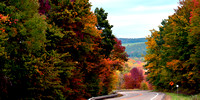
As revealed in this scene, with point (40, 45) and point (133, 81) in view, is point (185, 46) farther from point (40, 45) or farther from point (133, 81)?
point (133, 81)

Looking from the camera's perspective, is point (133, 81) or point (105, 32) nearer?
point (105, 32)

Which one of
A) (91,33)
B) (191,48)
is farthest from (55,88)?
(191,48)

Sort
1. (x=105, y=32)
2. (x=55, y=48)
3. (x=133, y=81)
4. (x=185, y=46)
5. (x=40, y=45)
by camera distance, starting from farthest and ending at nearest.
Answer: (x=133, y=81) < (x=105, y=32) < (x=185, y=46) < (x=55, y=48) < (x=40, y=45)

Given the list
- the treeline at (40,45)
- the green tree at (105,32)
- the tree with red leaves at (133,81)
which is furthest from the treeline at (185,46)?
the tree with red leaves at (133,81)

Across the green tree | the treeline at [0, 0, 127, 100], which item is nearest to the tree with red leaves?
the green tree

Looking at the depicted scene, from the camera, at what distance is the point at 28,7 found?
55.9 ft

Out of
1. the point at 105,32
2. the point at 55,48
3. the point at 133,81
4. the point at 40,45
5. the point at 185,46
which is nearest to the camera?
the point at 40,45

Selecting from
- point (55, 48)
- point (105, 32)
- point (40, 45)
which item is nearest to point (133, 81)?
point (105, 32)

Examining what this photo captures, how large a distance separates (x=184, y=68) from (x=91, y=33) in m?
15.9

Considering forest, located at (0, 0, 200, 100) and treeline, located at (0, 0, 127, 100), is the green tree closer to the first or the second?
forest, located at (0, 0, 200, 100)

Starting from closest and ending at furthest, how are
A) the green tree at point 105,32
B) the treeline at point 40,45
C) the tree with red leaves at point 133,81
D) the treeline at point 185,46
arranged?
the treeline at point 40,45 → the treeline at point 185,46 → the green tree at point 105,32 → the tree with red leaves at point 133,81

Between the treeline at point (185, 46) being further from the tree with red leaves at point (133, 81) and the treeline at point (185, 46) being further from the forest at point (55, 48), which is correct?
the tree with red leaves at point (133, 81)

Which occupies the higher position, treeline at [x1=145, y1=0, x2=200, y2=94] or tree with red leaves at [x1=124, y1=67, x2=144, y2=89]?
treeline at [x1=145, y1=0, x2=200, y2=94]

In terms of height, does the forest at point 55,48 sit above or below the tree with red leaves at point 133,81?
above
